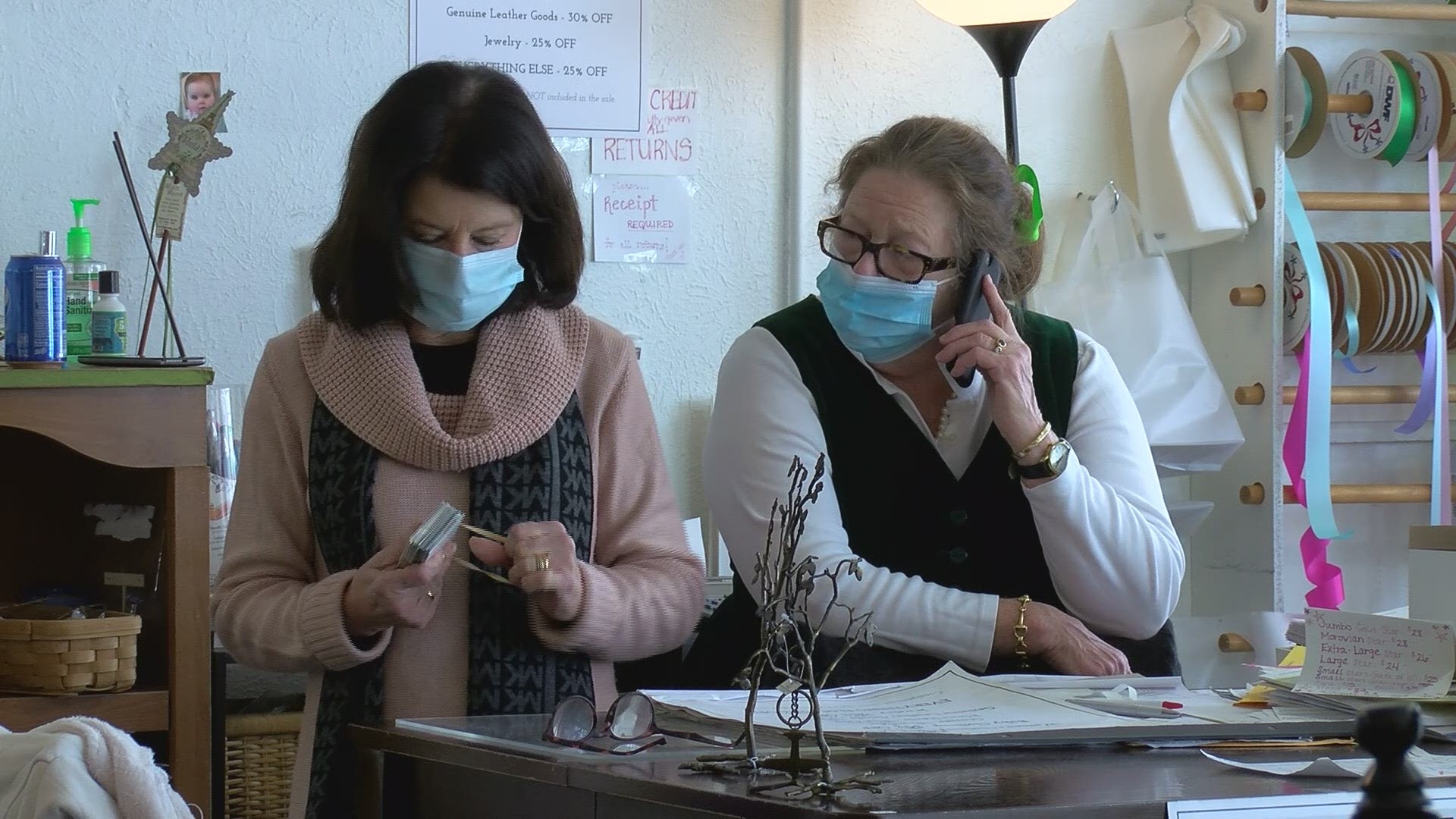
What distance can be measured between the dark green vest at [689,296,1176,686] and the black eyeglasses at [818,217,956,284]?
0.12 m

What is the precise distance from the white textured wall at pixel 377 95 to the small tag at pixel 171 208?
0.10 m

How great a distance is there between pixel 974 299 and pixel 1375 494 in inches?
56.5

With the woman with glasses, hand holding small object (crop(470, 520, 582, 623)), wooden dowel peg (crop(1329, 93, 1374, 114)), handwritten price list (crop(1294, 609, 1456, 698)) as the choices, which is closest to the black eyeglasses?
the woman with glasses

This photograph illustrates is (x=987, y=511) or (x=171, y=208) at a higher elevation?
(x=171, y=208)

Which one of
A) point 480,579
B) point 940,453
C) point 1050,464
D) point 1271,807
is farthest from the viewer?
point 940,453

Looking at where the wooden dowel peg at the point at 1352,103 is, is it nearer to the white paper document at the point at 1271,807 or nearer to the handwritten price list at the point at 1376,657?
the handwritten price list at the point at 1376,657

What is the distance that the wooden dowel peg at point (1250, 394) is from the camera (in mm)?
2834

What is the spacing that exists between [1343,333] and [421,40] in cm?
165

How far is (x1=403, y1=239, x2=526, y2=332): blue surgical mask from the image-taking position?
5.08 ft

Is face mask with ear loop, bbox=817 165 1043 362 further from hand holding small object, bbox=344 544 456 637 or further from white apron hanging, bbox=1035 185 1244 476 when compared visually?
white apron hanging, bbox=1035 185 1244 476

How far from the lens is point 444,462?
5.08ft

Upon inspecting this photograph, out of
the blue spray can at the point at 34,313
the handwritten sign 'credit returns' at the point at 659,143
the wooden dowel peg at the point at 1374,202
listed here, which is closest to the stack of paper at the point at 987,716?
the blue spray can at the point at 34,313

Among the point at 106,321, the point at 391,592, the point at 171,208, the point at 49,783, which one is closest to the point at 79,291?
the point at 106,321

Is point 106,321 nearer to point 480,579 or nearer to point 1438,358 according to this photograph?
point 480,579
